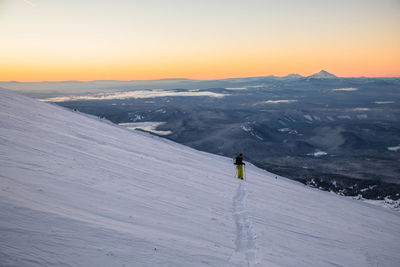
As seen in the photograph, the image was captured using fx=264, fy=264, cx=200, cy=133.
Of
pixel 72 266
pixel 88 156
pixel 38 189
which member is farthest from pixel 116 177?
pixel 72 266

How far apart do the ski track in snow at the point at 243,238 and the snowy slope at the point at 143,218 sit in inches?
1.4

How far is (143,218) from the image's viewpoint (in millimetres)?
7215

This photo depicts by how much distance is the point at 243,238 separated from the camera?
7.57 metres

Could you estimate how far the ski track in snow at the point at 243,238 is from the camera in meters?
6.31

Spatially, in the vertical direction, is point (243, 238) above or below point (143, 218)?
below

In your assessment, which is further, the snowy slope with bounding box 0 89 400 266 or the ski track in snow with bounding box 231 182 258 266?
the ski track in snow with bounding box 231 182 258 266

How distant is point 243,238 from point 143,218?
289 cm

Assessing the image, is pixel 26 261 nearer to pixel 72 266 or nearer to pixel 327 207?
pixel 72 266

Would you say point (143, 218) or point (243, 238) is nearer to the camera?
point (143, 218)

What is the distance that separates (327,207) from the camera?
15508 millimetres

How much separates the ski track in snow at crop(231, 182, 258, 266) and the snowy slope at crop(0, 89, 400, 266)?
0.12 ft

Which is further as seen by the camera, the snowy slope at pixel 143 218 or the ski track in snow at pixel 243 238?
the ski track in snow at pixel 243 238

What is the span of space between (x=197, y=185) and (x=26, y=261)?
854 centimetres

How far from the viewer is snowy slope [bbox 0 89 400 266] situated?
17.1 feet
